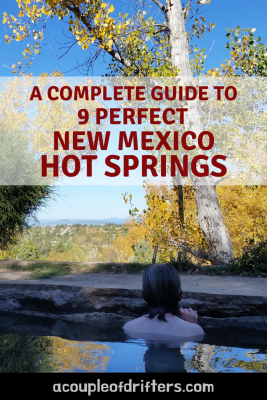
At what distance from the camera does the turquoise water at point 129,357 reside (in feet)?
9.25

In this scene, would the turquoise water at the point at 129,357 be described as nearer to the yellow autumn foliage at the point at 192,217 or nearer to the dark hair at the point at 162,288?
the dark hair at the point at 162,288

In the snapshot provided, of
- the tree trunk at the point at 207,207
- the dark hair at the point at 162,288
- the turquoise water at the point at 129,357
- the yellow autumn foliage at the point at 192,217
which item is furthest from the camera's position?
the yellow autumn foliage at the point at 192,217

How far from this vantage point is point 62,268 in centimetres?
981

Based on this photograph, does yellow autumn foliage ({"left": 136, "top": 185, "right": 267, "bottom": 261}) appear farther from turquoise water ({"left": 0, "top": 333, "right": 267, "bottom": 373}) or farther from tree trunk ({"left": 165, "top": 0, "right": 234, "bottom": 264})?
turquoise water ({"left": 0, "top": 333, "right": 267, "bottom": 373})

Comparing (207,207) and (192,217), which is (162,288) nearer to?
(207,207)

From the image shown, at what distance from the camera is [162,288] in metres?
2.58

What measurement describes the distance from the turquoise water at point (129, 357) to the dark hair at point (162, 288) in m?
0.38

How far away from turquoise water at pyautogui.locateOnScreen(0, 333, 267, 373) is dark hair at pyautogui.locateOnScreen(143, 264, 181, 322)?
38 cm

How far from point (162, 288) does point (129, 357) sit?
2.53 ft
